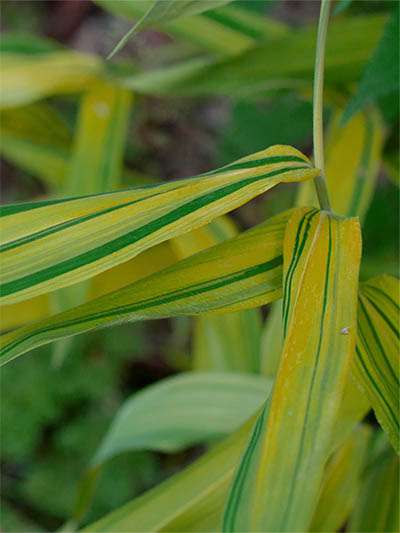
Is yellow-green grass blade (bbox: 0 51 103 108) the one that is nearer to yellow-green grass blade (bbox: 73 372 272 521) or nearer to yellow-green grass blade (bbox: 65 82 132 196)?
yellow-green grass blade (bbox: 65 82 132 196)

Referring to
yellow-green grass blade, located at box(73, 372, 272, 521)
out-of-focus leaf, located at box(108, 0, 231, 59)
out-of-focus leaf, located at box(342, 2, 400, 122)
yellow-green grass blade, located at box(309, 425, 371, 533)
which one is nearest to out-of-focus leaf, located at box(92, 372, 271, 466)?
yellow-green grass blade, located at box(73, 372, 272, 521)

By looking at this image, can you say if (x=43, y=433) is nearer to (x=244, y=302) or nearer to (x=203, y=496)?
(x=203, y=496)

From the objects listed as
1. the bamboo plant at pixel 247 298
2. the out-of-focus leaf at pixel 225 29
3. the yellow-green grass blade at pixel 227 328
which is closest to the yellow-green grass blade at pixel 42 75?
the bamboo plant at pixel 247 298

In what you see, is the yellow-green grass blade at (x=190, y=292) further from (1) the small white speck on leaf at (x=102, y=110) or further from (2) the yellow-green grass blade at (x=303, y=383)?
(1) the small white speck on leaf at (x=102, y=110)

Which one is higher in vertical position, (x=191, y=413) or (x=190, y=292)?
(x=190, y=292)

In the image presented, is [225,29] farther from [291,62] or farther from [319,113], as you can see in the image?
[319,113]

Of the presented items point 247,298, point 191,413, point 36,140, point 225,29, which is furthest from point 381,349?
point 36,140

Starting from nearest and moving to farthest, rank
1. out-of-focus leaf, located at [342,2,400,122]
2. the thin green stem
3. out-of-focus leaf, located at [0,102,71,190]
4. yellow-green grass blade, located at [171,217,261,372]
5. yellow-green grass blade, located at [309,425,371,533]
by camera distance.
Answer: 1. the thin green stem
2. out-of-focus leaf, located at [342,2,400,122]
3. yellow-green grass blade, located at [309,425,371,533]
4. yellow-green grass blade, located at [171,217,261,372]
5. out-of-focus leaf, located at [0,102,71,190]

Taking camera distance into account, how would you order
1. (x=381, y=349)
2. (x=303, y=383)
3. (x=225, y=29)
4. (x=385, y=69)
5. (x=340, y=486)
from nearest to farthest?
(x=303, y=383), (x=381, y=349), (x=385, y=69), (x=340, y=486), (x=225, y=29)

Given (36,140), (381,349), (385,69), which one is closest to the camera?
(381,349)
